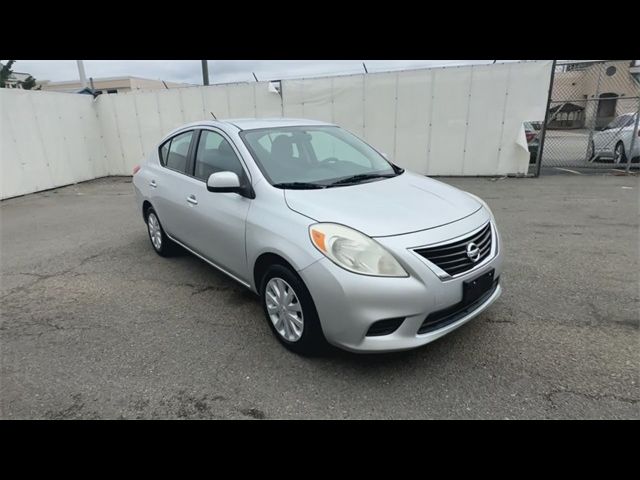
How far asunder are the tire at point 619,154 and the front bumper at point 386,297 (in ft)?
33.4

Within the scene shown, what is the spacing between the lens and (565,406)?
230cm

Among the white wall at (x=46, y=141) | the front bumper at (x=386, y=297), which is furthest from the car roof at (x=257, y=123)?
the white wall at (x=46, y=141)

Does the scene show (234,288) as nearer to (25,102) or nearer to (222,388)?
(222,388)

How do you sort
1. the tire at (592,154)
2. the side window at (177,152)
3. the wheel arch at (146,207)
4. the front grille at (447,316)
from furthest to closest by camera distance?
the tire at (592,154), the wheel arch at (146,207), the side window at (177,152), the front grille at (447,316)

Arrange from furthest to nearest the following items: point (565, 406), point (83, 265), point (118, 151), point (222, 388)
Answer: point (118, 151) < point (83, 265) < point (222, 388) < point (565, 406)

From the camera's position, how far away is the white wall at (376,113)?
9.02 meters

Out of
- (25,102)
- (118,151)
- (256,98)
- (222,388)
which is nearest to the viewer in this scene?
(222,388)

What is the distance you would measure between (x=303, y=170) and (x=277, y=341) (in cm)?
135

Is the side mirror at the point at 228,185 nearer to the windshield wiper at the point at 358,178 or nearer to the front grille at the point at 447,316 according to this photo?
the windshield wiper at the point at 358,178

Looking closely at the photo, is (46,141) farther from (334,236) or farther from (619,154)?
(619,154)

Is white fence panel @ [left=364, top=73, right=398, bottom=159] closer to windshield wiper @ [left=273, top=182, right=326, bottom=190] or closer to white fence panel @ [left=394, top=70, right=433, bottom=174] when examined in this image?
white fence panel @ [left=394, top=70, right=433, bottom=174]

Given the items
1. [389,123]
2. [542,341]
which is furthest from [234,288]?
[389,123]

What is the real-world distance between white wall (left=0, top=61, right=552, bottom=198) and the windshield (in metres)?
6.23
